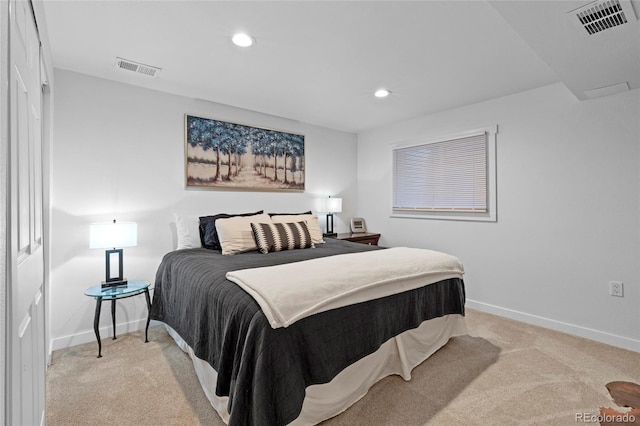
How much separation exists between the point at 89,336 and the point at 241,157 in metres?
2.31

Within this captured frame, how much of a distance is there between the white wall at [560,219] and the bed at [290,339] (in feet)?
3.69

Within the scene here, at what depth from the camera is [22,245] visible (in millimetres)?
1127

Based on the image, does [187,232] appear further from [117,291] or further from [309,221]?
[309,221]

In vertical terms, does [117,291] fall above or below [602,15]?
below

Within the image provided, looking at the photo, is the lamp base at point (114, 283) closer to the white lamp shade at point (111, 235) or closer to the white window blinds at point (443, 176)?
the white lamp shade at point (111, 235)

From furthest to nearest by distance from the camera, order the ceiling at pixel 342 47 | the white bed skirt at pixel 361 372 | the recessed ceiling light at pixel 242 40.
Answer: the recessed ceiling light at pixel 242 40 < the ceiling at pixel 342 47 < the white bed skirt at pixel 361 372

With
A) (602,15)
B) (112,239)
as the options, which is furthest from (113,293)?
(602,15)

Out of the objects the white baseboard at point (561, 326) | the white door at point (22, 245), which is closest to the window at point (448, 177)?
the white baseboard at point (561, 326)

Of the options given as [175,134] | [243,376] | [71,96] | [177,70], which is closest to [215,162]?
[175,134]

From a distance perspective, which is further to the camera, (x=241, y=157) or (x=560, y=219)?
(x=241, y=157)

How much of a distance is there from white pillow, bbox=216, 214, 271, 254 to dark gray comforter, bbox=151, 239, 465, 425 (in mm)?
281

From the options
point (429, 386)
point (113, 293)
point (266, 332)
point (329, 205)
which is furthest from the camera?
point (329, 205)

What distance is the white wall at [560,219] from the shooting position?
2744 mm

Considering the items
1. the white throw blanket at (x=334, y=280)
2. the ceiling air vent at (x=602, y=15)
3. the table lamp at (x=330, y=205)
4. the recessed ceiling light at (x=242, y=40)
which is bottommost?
the white throw blanket at (x=334, y=280)
